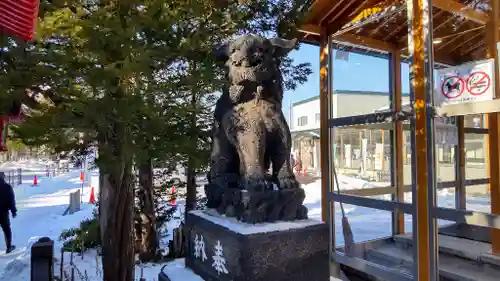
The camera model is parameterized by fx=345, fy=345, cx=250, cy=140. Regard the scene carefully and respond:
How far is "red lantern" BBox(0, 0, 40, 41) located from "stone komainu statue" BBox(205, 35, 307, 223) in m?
1.37

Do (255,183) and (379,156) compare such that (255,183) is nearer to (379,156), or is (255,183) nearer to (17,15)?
(17,15)

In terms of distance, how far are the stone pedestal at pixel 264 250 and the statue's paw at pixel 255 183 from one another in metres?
0.25

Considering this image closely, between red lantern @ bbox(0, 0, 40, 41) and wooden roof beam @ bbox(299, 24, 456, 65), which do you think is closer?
red lantern @ bbox(0, 0, 40, 41)

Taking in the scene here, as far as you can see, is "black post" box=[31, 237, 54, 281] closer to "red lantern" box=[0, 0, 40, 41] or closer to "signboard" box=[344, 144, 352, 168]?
"red lantern" box=[0, 0, 40, 41]

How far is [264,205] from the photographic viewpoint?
246cm

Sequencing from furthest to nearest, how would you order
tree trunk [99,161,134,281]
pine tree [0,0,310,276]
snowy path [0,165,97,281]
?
snowy path [0,165,97,281] → tree trunk [99,161,134,281] → pine tree [0,0,310,276]

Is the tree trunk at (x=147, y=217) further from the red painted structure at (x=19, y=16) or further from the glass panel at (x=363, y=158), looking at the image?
the red painted structure at (x=19, y=16)

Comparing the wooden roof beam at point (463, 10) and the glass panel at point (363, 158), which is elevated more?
the wooden roof beam at point (463, 10)

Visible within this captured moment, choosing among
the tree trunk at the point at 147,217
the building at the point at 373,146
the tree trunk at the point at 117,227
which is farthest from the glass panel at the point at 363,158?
the tree trunk at the point at 147,217

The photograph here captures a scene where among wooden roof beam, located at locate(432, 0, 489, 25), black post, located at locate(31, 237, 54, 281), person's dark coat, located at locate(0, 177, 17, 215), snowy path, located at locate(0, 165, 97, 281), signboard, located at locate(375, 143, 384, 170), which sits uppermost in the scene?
wooden roof beam, located at locate(432, 0, 489, 25)

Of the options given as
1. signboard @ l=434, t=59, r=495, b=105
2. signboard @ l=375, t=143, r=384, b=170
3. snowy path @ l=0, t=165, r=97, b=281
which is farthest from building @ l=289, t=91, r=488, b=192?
snowy path @ l=0, t=165, r=97, b=281

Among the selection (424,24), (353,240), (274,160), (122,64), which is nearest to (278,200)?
(274,160)

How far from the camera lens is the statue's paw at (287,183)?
2566 millimetres

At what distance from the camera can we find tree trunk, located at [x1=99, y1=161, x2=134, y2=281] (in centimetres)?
434
